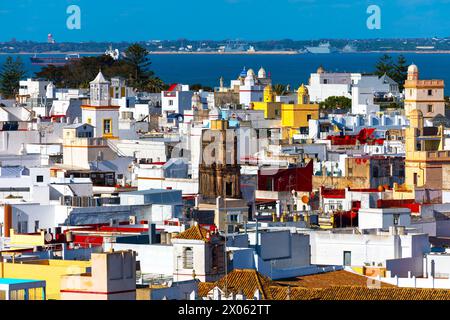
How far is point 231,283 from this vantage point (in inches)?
1167

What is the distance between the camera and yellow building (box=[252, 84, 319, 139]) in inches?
2956

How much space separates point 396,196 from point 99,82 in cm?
2066

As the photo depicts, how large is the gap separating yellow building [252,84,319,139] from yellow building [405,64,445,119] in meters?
3.45

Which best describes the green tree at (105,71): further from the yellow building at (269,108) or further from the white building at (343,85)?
the yellow building at (269,108)

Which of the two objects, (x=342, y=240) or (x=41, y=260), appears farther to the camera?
(x=342, y=240)

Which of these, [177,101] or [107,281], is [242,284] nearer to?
[107,281]

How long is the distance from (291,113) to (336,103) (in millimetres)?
19006

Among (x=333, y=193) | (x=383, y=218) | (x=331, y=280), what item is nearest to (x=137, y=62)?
(x=333, y=193)

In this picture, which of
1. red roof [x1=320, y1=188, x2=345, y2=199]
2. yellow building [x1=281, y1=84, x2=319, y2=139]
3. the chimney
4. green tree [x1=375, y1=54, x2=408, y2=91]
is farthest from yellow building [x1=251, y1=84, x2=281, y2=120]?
the chimney

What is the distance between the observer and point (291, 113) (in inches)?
3022
